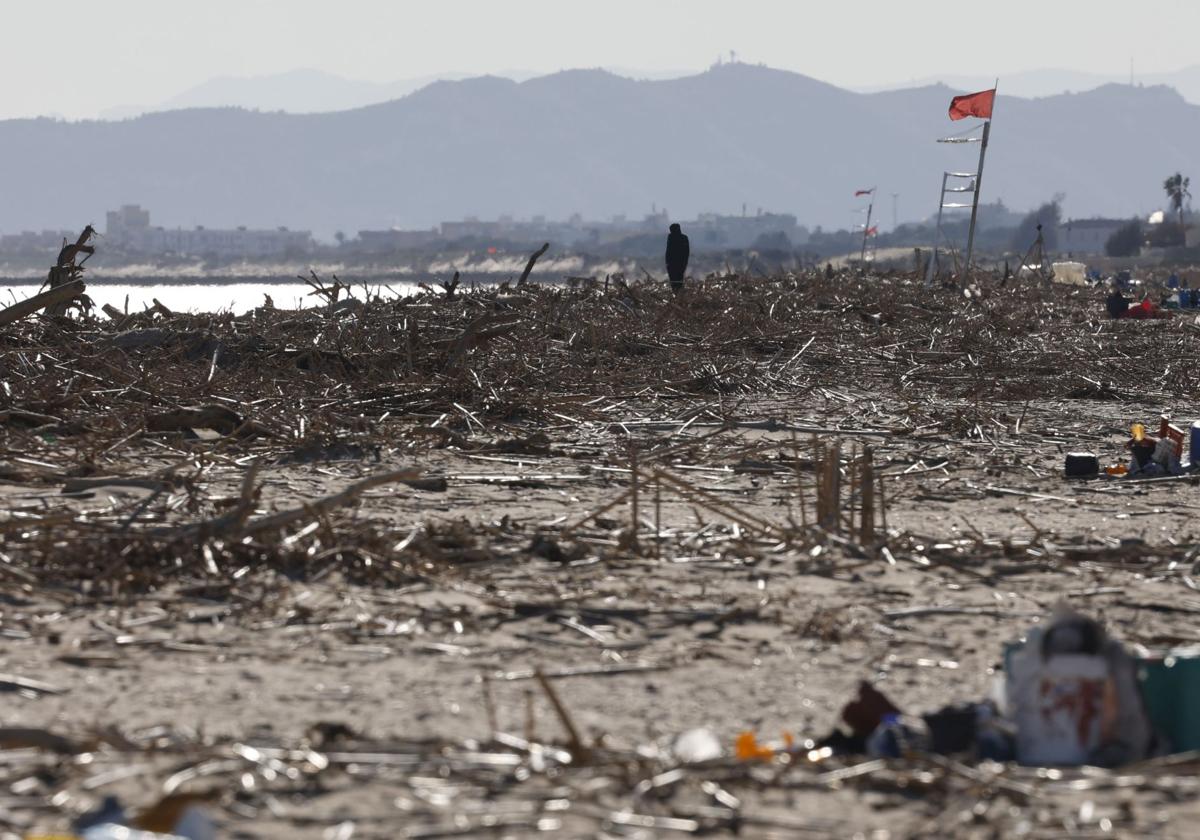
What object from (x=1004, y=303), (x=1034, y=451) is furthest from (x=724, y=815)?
(x=1004, y=303)

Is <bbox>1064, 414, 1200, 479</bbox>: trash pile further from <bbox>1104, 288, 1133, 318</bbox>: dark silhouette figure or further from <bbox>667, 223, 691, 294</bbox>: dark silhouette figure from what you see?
<bbox>1104, 288, 1133, 318</bbox>: dark silhouette figure

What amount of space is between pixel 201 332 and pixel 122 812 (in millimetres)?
10167

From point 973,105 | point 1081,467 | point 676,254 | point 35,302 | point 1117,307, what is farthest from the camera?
point 973,105

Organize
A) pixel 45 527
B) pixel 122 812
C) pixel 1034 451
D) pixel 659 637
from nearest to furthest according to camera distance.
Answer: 1. pixel 122 812
2. pixel 659 637
3. pixel 45 527
4. pixel 1034 451

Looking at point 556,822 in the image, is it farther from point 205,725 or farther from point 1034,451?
point 1034,451

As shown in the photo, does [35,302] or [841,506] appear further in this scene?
[35,302]

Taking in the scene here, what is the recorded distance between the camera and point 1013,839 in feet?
10.6

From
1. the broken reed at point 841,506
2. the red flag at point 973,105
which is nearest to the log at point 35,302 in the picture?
the broken reed at point 841,506

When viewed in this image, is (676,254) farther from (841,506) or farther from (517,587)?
(517,587)

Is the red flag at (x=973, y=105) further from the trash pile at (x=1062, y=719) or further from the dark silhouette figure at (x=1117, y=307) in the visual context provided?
the trash pile at (x=1062, y=719)

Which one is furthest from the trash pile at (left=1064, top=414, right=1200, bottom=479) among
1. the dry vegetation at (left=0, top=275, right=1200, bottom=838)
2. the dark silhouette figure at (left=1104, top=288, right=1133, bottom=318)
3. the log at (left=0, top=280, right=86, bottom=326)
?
the dark silhouette figure at (left=1104, top=288, right=1133, bottom=318)

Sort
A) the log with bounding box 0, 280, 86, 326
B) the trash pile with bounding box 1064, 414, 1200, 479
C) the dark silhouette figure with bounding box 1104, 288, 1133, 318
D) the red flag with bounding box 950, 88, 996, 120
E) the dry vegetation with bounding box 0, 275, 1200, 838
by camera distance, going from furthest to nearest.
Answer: the red flag with bounding box 950, 88, 996, 120 < the dark silhouette figure with bounding box 1104, 288, 1133, 318 < the log with bounding box 0, 280, 86, 326 < the trash pile with bounding box 1064, 414, 1200, 479 < the dry vegetation with bounding box 0, 275, 1200, 838

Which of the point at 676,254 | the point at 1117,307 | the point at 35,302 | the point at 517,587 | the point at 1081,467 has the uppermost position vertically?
the point at 676,254

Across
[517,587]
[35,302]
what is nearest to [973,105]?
[35,302]
